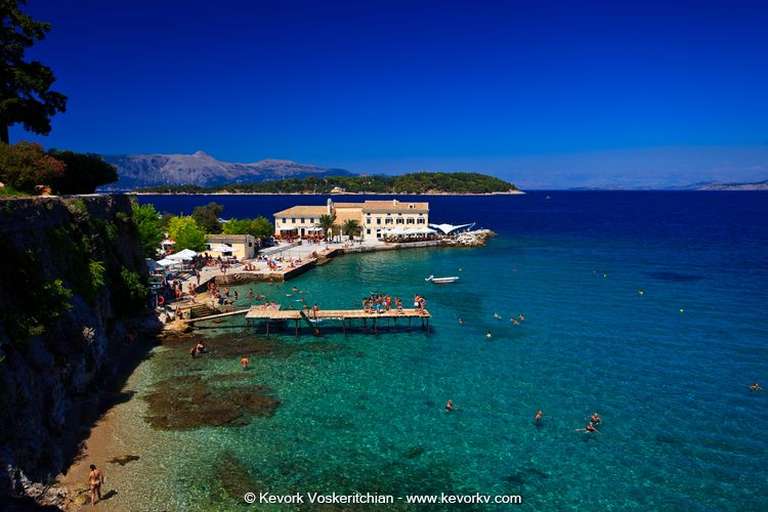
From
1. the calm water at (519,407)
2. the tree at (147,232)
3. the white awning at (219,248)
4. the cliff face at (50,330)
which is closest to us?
the cliff face at (50,330)

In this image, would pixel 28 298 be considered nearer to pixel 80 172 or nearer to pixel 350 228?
pixel 80 172

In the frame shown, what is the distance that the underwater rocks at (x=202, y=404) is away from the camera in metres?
23.8

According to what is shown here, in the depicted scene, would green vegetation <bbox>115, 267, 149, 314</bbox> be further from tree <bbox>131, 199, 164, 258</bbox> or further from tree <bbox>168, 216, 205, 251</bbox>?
tree <bbox>168, 216, 205, 251</bbox>

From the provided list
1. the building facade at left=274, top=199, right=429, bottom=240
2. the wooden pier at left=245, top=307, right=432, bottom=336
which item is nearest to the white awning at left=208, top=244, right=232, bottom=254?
the building facade at left=274, top=199, right=429, bottom=240

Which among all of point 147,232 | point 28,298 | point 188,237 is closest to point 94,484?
point 28,298

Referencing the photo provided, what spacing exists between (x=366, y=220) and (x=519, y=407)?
69.5 meters

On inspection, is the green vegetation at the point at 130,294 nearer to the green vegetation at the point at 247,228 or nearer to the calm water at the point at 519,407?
the calm water at the point at 519,407

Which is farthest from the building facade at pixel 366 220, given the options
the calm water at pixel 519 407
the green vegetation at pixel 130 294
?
the green vegetation at pixel 130 294

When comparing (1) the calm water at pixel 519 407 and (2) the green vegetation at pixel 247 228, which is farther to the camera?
(2) the green vegetation at pixel 247 228

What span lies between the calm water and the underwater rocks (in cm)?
89

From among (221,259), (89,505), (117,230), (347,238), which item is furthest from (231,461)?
(347,238)

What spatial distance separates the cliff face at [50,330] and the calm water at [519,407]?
3440 mm

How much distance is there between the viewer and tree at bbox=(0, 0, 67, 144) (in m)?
34.9

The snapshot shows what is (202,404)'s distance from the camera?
25.6 metres
